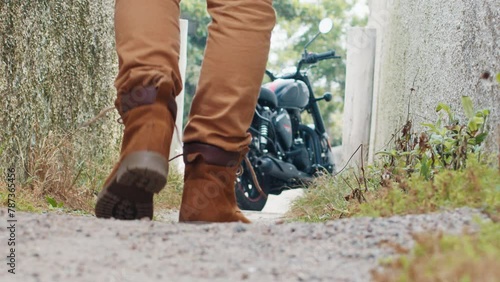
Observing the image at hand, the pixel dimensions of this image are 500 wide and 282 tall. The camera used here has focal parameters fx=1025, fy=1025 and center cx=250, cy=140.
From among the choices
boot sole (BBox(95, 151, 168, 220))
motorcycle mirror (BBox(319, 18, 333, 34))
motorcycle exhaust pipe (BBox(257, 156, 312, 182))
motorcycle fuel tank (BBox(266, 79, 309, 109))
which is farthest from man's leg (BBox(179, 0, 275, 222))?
motorcycle mirror (BBox(319, 18, 333, 34))

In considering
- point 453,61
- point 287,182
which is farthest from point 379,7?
point 453,61

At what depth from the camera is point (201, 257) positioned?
1787 millimetres

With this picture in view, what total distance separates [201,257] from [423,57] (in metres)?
2.95

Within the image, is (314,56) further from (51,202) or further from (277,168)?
(51,202)

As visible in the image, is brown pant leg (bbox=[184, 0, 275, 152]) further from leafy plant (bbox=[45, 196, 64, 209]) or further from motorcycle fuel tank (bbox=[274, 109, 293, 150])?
motorcycle fuel tank (bbox=[274, 109, 293, 150])

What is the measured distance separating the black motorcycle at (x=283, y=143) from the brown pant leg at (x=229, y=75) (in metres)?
3.16

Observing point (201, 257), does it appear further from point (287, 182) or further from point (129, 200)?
point (287, 182)

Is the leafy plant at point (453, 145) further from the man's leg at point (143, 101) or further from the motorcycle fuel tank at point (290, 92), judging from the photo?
the motorcycle fuel tank at point (290, 92)

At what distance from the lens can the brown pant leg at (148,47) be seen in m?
2.43

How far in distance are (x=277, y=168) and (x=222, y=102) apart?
140 inches

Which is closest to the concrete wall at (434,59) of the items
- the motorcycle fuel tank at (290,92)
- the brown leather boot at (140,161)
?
the motorcycle fuel tank at (290,92)

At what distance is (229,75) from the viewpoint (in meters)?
2.46

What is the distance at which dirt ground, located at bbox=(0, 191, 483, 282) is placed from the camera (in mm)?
1646

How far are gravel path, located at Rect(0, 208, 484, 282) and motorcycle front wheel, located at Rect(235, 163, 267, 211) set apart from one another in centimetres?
368
